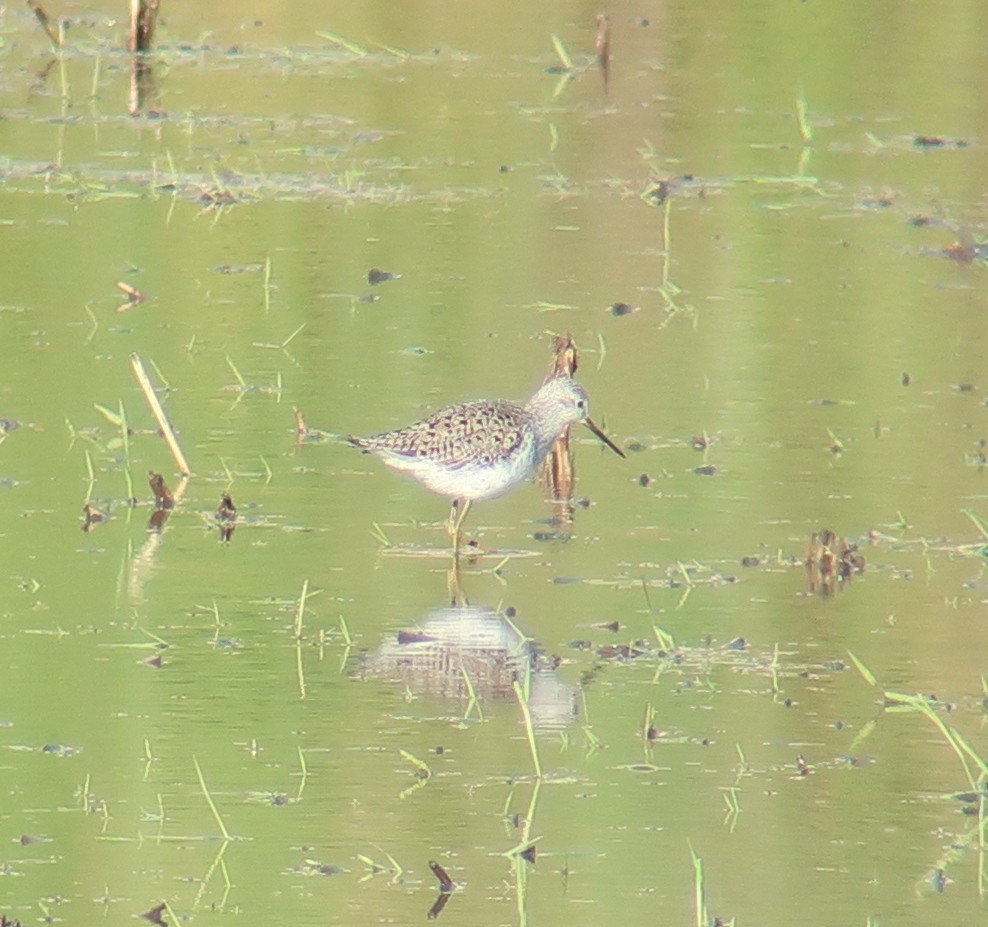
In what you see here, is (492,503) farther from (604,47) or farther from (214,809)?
(604,47)

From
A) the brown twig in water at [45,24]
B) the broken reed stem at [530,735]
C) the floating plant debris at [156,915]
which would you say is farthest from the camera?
the brown twig in water at [45,24]

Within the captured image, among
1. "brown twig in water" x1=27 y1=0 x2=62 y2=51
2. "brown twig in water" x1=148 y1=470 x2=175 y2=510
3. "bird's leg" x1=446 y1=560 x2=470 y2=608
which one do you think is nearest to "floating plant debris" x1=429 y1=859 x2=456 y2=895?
"bird's leg" x1=446 y1=560 x2=470 y2=608

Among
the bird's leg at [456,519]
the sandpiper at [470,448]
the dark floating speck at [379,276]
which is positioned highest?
the sandpiper at [470,448]

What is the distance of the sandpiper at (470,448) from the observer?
30.0ft

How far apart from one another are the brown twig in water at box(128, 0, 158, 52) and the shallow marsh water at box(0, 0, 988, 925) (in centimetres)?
39

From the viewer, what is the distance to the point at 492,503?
399 inches

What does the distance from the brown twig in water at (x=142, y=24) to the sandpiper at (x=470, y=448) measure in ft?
33.7

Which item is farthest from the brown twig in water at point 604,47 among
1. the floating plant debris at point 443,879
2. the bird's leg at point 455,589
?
the floating plant debris at point 443,879

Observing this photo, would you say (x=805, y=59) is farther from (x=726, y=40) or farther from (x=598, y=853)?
(x=598, y=853)

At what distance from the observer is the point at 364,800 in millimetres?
6602

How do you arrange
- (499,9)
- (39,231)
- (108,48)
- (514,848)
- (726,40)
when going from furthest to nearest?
(499,9) < (726,40) < (108,48) < (39,231) < (514,848)

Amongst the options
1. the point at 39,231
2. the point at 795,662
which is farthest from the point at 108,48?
the point at 795,662

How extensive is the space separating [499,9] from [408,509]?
14700 millimetres

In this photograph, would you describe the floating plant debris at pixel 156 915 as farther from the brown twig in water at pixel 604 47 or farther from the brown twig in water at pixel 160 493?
the brown twig in water at pixel 604 47
